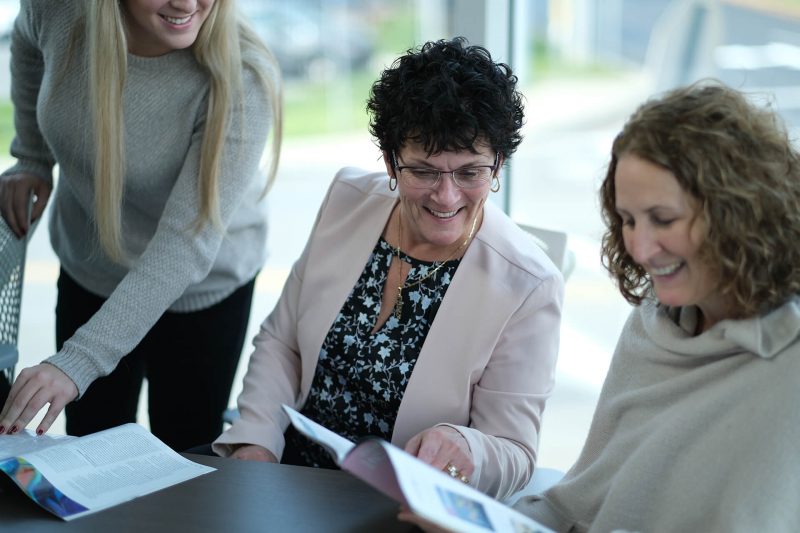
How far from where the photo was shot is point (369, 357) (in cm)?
187

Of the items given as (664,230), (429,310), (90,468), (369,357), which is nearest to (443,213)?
(429,310)

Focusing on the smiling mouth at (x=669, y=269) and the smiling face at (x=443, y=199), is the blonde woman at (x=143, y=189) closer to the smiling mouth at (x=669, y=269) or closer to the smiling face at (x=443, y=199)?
the smiling face at (x=443, y=199)

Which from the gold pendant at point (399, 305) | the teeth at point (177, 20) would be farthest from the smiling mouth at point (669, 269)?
the teeth at point (177, 20)

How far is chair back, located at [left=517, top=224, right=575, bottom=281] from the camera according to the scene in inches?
81.9

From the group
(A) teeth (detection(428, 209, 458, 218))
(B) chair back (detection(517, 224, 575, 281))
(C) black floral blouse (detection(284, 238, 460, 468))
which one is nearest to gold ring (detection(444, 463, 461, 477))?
(C) black floral blouse (detection(284, 238, 460, 468))

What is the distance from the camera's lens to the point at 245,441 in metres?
1.84

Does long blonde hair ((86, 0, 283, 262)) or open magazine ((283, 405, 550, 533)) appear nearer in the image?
open magazine ((283, 405, 550, 533))

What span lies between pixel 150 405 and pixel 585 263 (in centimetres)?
219

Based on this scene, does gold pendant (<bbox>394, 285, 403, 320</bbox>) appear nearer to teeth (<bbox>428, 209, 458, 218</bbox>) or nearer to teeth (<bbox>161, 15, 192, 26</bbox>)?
teeth (<bbox>428, 209, 458, 218</bbox>)

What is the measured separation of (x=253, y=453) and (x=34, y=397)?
15.6 inches

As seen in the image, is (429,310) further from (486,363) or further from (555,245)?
(555,245)

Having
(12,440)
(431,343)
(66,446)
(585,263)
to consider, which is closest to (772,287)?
(431,343)

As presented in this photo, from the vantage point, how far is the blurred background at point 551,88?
9.78 ft

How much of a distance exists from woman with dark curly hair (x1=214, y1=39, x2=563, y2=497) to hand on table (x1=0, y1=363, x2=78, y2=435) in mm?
308
